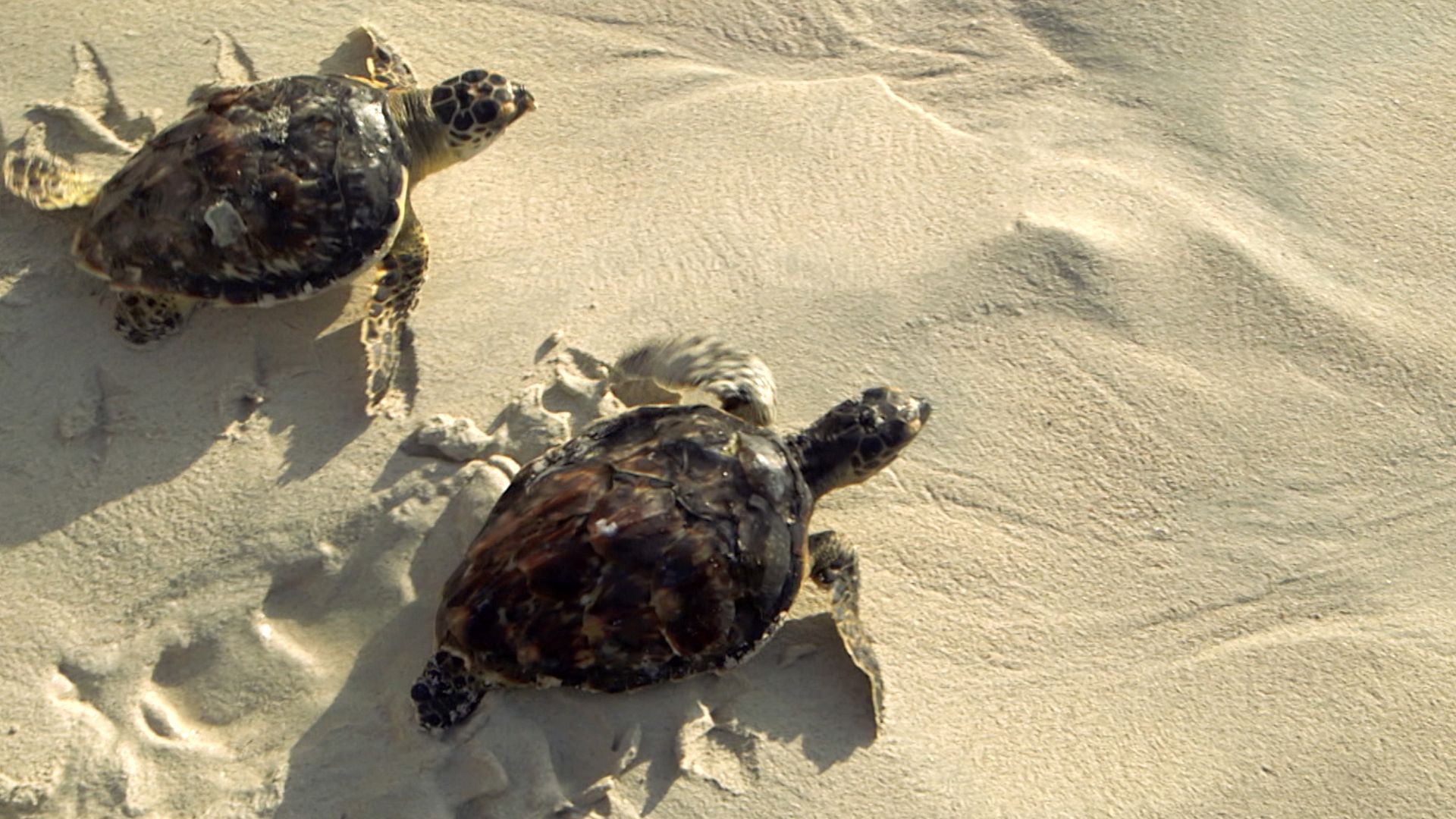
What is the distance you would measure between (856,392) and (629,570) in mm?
1408

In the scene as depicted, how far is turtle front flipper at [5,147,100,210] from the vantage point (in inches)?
183

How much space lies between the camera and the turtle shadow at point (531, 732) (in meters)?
3.70

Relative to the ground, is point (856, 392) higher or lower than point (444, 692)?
higher

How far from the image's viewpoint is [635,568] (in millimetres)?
3662

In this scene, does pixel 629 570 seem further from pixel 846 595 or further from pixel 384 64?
pixel 384 64

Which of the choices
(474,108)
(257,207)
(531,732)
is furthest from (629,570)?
(474,108)

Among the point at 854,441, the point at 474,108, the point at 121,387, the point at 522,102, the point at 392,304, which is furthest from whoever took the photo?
the point at 522,102

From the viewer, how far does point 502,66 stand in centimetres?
558

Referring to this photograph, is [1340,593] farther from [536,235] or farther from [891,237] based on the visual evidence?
[536,235]

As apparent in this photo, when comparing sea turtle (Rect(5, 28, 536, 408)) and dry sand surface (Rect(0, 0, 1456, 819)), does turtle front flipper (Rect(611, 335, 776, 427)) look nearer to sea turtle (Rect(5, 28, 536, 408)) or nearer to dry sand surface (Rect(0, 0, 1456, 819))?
dry sand surface (Rect(0, 0, 1456, 819))

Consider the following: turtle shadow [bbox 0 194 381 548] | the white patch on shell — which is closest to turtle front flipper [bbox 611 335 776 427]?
turtle shadow [bbox 0 194 381 548]

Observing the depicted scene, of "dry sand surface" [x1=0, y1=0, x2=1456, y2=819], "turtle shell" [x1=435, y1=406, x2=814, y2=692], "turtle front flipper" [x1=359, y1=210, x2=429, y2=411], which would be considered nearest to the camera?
"turtle shell" [x1=435, y1=406, x2=814, y2=692]

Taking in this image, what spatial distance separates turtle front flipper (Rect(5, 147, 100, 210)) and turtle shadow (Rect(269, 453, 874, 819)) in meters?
1.90

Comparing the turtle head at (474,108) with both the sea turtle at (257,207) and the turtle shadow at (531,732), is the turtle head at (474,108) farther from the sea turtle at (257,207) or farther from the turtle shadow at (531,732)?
the turtle shadow at (531,732)
